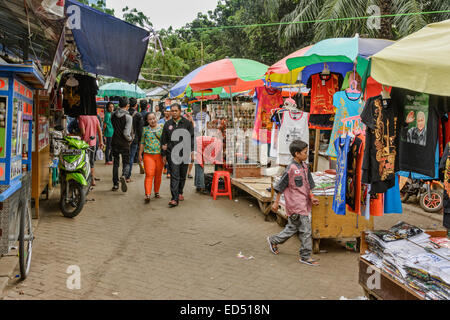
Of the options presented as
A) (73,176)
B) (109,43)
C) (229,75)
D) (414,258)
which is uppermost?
(109,43)

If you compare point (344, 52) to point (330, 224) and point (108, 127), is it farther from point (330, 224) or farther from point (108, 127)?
point (108, 127)

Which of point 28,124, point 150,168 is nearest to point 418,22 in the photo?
point 150,168

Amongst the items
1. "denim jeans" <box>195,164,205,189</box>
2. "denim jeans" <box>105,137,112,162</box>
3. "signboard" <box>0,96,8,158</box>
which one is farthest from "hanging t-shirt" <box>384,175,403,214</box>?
"denim jeans" <box>105,137,112,162</box>

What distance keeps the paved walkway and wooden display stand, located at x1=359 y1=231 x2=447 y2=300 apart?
0.58 meters

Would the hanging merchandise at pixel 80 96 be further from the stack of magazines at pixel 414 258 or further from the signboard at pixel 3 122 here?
the stack of magazines at pixel 414 258

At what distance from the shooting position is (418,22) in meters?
14.5

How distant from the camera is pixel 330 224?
6121 millimetres

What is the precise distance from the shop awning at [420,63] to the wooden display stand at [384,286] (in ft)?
5.46

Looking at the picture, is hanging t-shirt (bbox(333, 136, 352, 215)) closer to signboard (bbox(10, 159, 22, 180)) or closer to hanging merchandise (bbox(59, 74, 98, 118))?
signboard (bbox(10, 159, 22, 180))

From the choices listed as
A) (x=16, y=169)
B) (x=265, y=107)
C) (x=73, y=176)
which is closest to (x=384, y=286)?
(x=16, y=169)

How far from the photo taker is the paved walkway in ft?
15.3

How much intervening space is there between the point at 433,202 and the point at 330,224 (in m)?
3.93

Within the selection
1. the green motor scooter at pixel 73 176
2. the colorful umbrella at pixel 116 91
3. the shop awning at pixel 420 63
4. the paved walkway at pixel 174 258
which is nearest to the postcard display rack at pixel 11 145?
the paved walkway at pixel 174 258

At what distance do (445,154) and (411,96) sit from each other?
0.67 meters
